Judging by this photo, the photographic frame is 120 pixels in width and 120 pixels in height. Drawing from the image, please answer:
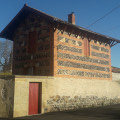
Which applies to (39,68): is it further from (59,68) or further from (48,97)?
(48,97)

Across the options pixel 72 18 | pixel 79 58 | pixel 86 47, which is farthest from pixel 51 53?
pixel 72 18

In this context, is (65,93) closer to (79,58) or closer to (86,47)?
(79,58)

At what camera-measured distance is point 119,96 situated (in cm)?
1728

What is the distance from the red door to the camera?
10.7m

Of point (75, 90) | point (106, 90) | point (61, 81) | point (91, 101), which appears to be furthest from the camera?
point (106, 90)

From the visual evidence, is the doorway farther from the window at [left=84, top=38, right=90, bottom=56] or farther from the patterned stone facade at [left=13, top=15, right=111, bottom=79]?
the window at [left=84, top=38, right=90, bottom=56]

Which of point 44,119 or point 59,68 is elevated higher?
point 59,68

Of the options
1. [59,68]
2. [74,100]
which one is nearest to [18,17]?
[59,68]

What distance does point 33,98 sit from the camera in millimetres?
10828

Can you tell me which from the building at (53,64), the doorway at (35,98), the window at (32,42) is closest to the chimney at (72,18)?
the building at (53,64)

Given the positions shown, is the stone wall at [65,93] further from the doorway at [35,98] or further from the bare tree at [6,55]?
the bare tree at [6,55]

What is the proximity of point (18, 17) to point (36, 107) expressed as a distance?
24.8ft

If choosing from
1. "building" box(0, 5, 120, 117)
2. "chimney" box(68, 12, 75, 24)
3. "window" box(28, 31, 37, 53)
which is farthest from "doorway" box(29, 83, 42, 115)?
"chimney" box(68, 12, 75, 24)

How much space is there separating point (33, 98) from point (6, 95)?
1638mm
